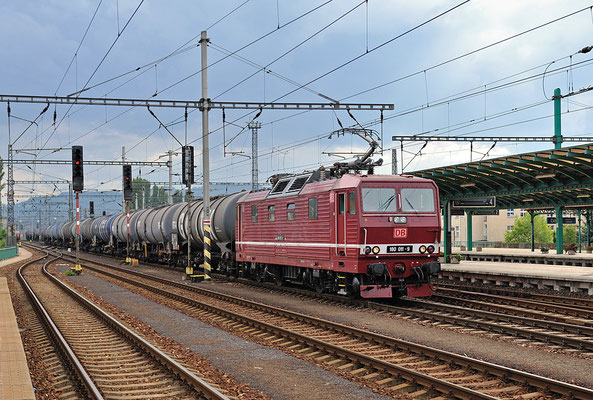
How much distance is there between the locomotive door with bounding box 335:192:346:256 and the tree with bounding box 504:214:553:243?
219 ft

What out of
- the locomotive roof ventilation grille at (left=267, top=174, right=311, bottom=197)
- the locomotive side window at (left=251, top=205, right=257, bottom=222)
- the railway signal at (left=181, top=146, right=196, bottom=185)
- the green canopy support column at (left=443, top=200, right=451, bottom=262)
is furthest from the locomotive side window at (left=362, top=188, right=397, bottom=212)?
the green canopy support column at (left=443, top=200, right=451, bottom=262)

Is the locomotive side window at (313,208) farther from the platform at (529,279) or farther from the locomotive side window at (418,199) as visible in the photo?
the platform at (529,279)

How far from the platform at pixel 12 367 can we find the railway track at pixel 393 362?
465 cm

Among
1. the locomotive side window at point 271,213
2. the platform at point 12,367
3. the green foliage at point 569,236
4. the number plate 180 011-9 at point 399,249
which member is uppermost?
the locomotive side window at point 271,213

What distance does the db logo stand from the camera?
58.1 ft

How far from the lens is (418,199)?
18.2 meters

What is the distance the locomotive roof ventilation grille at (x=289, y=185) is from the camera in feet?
68.8

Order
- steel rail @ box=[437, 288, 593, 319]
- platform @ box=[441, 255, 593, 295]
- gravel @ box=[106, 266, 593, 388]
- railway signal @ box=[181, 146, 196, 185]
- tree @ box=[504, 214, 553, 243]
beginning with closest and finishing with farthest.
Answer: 1. gravel @ box=[106, 266, 593, 388]
2. steel rail @ box=[437, 288, 593, 319]
3. platform @ box=[441, 255, 593, 295]
4. railway signal @ box=[181, 146, 196, 185]
5. tree @ box=[504, 214, 553, 243]

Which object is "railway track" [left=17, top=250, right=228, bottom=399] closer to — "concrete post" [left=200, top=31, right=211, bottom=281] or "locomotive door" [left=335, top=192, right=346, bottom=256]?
"locomotive door" [left=335, top=192, right=346, bottom=256]

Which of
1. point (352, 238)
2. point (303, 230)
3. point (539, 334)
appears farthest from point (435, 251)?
point (539, 334)

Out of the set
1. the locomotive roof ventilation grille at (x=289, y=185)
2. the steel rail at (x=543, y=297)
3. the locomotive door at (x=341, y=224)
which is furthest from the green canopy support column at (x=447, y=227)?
the locomotive door at (x=341, y=224)

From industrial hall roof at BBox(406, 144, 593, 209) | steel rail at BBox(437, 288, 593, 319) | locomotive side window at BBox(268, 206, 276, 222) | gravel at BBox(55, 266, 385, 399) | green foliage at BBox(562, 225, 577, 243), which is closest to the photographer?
gravel at BBox(55, 266, 385, 399)

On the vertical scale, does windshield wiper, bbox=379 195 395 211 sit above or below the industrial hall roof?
below

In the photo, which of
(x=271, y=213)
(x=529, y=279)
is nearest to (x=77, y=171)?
(x=271, y=213)
